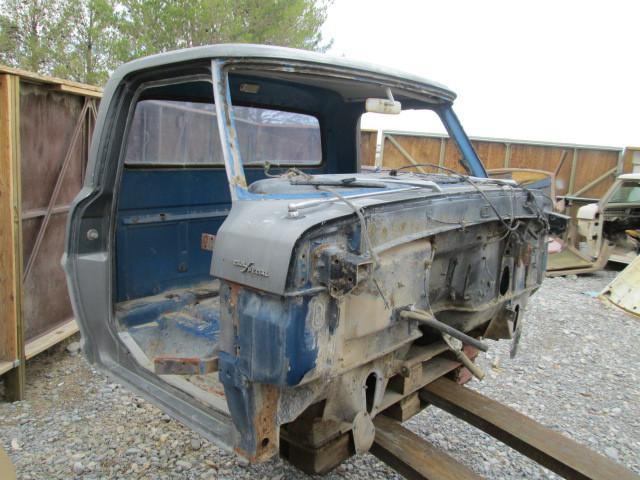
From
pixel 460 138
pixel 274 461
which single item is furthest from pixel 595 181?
pixel 274 461

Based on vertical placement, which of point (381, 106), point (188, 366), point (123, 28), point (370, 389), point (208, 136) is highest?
point (123, 28)

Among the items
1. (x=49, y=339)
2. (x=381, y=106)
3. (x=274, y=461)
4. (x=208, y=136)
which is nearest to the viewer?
(x=381, y=106)

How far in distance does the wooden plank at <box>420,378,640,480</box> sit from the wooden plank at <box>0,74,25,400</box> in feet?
9.09

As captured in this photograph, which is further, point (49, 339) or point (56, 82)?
point (49, 339)

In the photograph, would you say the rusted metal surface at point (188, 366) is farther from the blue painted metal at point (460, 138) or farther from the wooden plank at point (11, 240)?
the blue painted metal at point (460, 138)

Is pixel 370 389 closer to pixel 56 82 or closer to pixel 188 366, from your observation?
pixel 188 366

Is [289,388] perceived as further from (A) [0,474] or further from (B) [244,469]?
(B) [244,469]

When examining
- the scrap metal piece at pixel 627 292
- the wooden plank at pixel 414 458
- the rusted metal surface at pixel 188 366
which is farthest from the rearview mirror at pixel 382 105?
the scrap metal piece at pixel 627 292

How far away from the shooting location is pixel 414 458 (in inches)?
94.8

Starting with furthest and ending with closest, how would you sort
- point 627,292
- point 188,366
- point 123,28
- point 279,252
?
point 123,28 < point 627,292 < point 188,366 < point 279,252

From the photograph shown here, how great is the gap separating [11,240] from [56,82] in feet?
4.09

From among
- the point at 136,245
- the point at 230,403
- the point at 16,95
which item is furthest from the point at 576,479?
the point at 16,95

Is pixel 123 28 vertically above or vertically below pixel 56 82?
above

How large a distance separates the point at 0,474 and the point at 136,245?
65.4 inches
